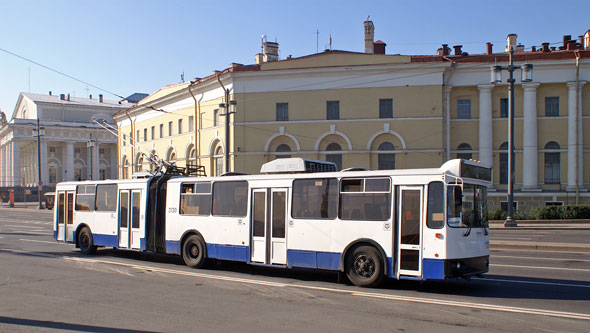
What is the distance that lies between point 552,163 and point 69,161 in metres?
78.1

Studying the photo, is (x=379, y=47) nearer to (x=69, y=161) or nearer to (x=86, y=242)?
(x=86, y=242)

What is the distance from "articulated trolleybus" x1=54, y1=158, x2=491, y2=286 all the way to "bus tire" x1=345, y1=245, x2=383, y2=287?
0.8 inches

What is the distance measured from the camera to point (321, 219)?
11922 mm

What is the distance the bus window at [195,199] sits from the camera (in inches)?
569

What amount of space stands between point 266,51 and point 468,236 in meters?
39.0

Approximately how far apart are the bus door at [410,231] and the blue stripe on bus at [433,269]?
0.36 ft

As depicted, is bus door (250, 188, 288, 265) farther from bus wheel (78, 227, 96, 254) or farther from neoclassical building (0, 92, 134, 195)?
neoclassical building (0, 92, 134, 195)

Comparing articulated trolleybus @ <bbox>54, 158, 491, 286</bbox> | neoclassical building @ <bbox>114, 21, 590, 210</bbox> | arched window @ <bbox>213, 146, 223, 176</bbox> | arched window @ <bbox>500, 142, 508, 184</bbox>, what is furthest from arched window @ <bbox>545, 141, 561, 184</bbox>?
articulated trolleybus @ <bbox>54, 158, 491, 286</bbox>

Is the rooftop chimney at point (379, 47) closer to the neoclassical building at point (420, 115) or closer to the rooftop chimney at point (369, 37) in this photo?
the rooftop chimney at point (369, 37)

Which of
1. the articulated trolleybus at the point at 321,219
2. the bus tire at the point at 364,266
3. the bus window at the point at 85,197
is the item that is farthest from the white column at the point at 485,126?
the bus tire at the point at 364,266

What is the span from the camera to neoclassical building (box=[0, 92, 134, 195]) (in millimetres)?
89062

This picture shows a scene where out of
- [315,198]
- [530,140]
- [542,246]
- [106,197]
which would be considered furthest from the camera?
[530,140]

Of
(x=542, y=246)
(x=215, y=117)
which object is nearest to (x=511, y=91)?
(x=542, y=246)

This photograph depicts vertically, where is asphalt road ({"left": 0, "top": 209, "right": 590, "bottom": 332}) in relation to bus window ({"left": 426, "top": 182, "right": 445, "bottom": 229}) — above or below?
below
